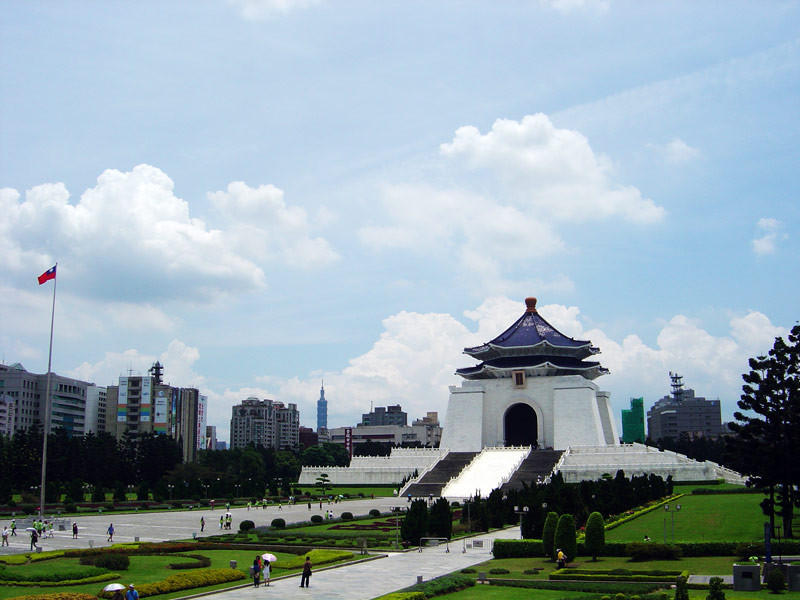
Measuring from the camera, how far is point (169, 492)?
1902 inches

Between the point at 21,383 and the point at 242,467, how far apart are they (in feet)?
120

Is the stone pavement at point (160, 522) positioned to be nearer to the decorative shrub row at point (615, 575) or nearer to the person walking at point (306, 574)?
the person walking at point (306, 574)

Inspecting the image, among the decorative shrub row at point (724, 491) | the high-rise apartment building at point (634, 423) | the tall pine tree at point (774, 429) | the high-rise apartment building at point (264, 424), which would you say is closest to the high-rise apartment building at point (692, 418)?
the high-rise apartment building at point (634, 423)

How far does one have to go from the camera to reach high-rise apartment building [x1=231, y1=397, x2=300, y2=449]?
148 meters

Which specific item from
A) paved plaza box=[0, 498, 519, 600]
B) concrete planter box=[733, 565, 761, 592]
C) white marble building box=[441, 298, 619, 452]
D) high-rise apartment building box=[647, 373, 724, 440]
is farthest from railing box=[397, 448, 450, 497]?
high-rise apartment building box=[647, 373, 724, 440]

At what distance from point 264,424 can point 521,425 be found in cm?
9026

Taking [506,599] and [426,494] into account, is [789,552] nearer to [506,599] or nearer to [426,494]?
[506,599]

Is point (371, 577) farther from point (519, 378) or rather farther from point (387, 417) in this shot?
point (387, 417)

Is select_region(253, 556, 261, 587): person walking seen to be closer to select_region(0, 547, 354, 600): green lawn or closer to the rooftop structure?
select_region(0, 547, 354, 600): green lawn

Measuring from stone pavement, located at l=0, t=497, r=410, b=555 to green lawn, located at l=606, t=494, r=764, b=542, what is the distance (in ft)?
47.1

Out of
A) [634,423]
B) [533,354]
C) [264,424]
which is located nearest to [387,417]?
[264,424]

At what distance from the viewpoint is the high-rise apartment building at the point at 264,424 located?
148 meters

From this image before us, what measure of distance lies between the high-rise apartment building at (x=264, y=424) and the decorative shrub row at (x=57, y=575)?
126611mm

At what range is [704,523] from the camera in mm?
27312
